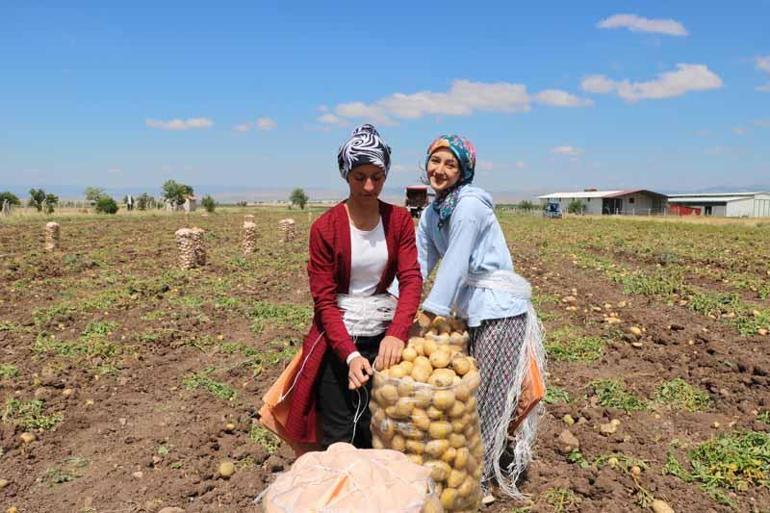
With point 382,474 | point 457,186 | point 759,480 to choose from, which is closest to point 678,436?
point 759,480

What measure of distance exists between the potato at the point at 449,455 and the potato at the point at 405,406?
0.25 metres

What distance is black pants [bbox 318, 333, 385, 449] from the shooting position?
2.79m

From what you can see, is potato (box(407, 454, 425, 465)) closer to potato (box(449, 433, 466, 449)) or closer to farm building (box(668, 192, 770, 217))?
potato (box(449, 433, 466, 449))

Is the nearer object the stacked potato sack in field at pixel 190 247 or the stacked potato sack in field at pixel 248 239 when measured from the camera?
the stacked potato sack in field at pixel 190 247

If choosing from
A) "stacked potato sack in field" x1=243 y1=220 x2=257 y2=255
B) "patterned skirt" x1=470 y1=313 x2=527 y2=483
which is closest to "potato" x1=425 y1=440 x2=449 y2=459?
"patterned skirt" x1=470 y1=313 x2=527 y2=483

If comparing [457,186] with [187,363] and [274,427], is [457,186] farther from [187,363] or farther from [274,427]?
[187,363]

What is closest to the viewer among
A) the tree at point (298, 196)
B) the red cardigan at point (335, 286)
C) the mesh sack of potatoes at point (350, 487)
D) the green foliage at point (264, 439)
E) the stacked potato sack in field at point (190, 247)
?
the mesh sack of potatoes at point (350, 487)

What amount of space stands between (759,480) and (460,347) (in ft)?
7.62

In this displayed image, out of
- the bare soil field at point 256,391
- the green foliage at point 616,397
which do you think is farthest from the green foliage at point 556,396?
the green foliage at point 616,397

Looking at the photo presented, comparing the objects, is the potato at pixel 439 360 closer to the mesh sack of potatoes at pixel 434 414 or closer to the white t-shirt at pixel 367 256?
the mesh sack of potatoes at pixel 434 414

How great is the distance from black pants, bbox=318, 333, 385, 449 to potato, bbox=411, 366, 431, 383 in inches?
16.0

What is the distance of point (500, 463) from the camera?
3611 millimetres

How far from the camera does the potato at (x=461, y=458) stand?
8.15 ft

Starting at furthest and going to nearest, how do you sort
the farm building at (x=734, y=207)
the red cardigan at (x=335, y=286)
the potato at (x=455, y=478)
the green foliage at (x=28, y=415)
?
the farm building at (x=734, y=207) < the green foliage at (x=28, y=415) < the red cardigan at (x=335, y=286) < the potato at (x=455, y=478)
